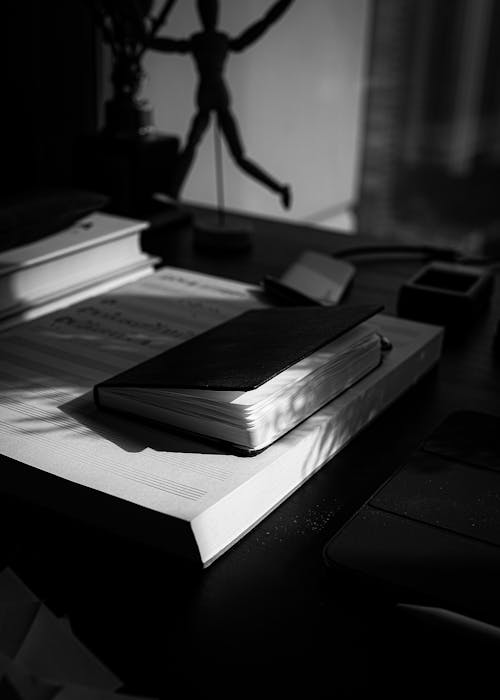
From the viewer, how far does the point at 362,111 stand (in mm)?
2760

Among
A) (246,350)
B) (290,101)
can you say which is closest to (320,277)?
(246,350)

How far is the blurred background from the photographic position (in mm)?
2096

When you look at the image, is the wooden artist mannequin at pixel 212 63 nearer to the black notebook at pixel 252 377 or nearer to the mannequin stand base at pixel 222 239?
the mannequin stand base at pixel 222 239

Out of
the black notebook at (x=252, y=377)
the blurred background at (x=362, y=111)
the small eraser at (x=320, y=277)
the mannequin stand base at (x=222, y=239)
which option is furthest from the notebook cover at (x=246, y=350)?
the blurred background at (x=362, y=111)

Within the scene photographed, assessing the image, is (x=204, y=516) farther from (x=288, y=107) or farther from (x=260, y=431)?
(x=288, y=107)

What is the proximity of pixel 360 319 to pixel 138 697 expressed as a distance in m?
0.33

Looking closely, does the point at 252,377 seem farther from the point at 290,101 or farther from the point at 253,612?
the point at 290,101

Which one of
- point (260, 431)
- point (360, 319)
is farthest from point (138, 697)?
point (360, 319)

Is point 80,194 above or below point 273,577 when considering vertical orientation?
above

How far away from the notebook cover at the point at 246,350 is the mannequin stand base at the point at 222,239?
41 centimetres

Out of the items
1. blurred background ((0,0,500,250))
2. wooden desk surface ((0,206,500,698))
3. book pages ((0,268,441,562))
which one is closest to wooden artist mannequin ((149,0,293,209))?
book pages ((0,268,441,562))

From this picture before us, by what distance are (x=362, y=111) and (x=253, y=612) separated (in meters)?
2.52

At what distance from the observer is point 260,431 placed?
53 centimetres

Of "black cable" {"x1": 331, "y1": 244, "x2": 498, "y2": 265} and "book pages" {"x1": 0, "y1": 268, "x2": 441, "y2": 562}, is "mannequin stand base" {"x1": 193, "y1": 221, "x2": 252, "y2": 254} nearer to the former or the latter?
"black cable" {"x1": 331, "y1": 244, "x2": 498, "y2": 265}
